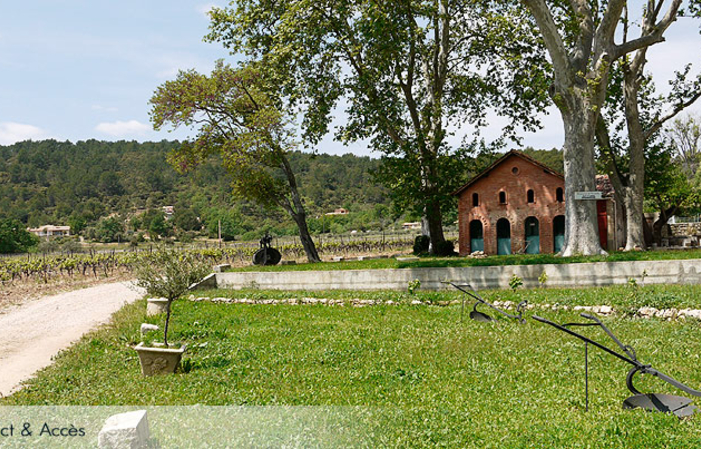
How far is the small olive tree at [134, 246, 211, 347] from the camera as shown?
12336mm

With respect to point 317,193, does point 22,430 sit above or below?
below

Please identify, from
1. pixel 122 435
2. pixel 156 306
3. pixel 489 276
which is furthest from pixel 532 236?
A: pixel 122 435

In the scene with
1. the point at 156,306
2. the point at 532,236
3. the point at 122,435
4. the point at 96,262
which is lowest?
the point at 156,306

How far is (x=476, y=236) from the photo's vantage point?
107 ft

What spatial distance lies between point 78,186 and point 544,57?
9467 cm

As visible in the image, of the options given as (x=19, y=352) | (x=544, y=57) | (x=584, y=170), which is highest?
(x=544, y=57)

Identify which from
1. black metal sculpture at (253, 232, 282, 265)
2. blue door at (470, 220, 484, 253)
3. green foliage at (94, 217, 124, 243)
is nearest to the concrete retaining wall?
black metal sculpture at (253, 232, 282, 265)

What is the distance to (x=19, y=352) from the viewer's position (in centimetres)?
1350

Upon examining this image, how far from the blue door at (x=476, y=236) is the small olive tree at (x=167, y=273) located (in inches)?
834

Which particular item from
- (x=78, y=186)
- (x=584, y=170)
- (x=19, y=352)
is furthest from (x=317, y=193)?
(x=19, y=352)

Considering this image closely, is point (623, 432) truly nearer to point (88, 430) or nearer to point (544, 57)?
point (88, 430)

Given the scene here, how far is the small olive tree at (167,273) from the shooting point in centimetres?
1234

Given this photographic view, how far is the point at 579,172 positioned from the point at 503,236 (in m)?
10.9

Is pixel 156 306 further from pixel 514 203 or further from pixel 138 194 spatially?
pixel 138 194
